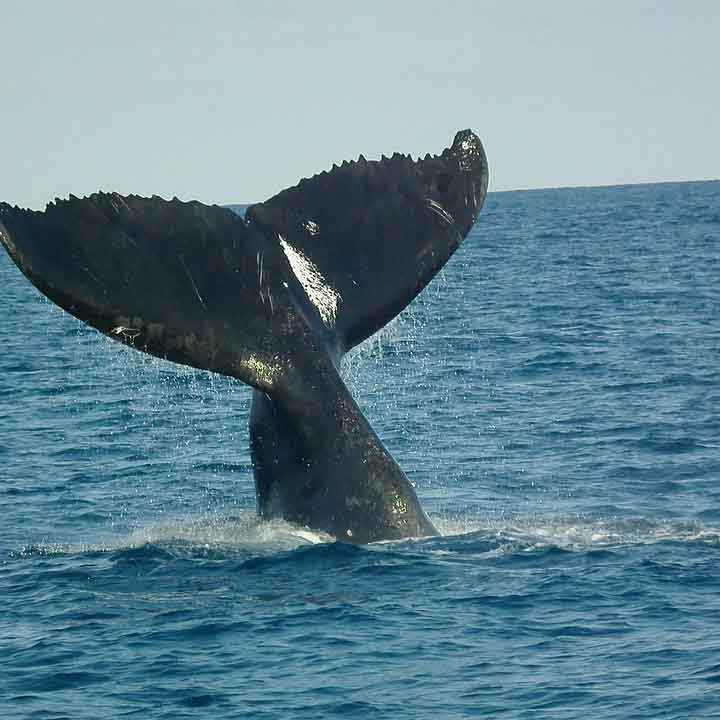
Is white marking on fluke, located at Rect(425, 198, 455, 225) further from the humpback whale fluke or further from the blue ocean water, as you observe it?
the blue ocean water

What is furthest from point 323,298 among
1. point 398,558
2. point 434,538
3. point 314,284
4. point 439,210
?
point 434,538

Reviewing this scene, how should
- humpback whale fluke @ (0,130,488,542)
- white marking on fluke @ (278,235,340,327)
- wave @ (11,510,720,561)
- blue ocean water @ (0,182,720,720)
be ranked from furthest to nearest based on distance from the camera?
wave @ (11,510,720,561) < white marking on fluke @ (278,235,340,327) < humpback whale fluke @ (0,130,488,542) < blue ocean water @ (0,182,720,720)

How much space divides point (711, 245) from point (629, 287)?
47.0ft

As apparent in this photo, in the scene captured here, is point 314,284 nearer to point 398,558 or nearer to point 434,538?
point 398,558

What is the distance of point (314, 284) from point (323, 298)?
0.11m

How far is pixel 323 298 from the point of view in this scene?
439 inches

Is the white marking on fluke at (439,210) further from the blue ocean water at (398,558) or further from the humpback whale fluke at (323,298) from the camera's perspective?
the blue ocean water at (398,558)

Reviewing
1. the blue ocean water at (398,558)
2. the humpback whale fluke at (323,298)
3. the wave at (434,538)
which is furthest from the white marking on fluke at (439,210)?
the wave at (434,538)

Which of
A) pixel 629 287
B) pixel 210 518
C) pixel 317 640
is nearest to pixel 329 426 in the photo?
pixel 317 640

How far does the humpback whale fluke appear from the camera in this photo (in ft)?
34.5

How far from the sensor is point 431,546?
476 inches

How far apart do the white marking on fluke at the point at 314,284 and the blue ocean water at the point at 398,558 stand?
0.50m

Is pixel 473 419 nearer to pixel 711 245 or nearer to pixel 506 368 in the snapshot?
pixel 506 368

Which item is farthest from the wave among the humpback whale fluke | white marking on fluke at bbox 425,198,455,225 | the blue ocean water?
white marking on fluke at bbox 425,198,455,225
